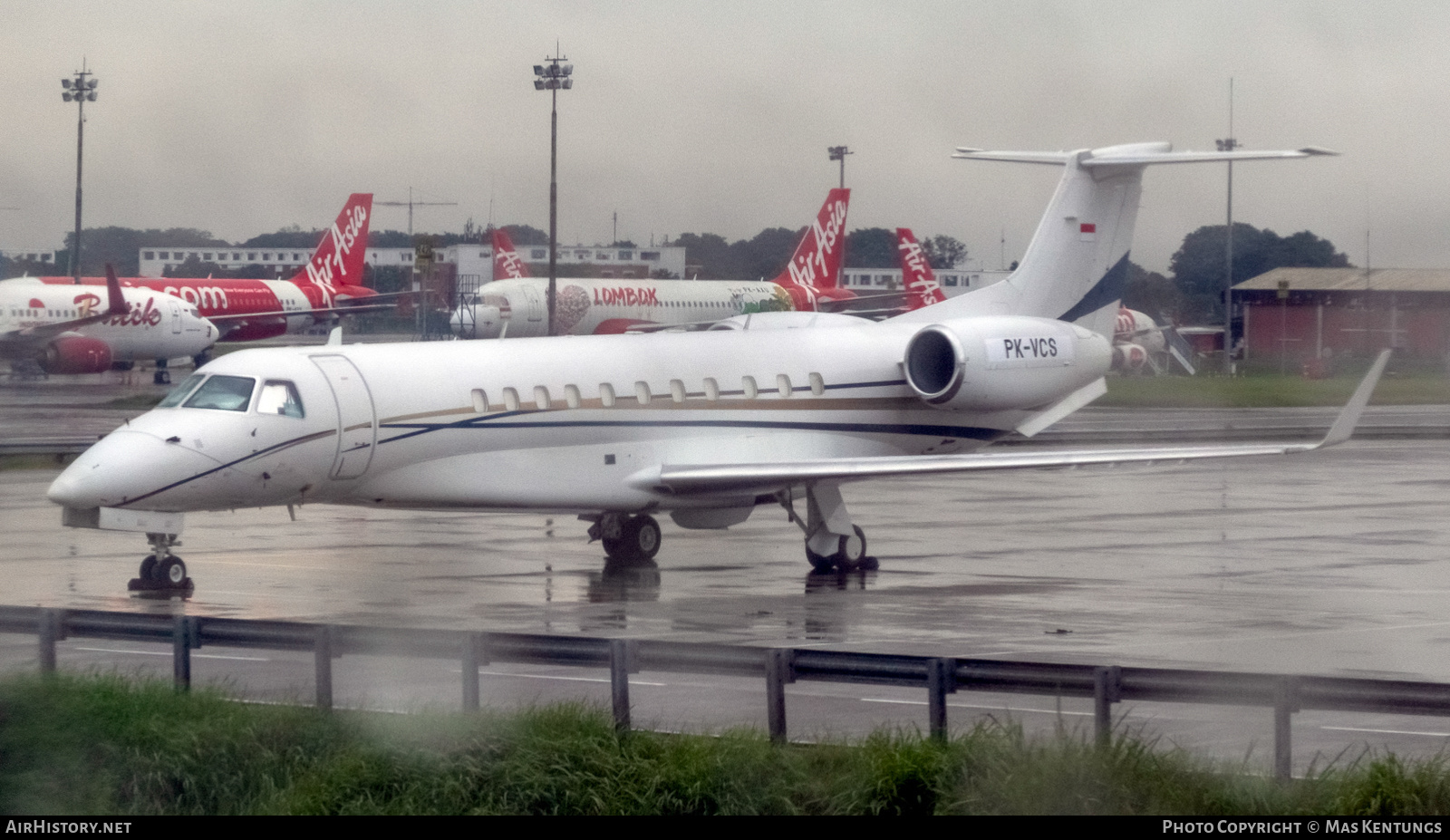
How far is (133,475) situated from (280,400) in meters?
1.79

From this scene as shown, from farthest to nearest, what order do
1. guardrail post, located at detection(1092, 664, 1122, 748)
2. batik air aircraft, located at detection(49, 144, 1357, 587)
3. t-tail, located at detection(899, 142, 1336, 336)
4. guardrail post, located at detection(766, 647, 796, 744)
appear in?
1. t-tail, located at detection(899, 142, 1336, 336)
2. batik air aircraft, located at detection(49, 144, 1357, 587)
3. guardrail post, located at detection(766, 647, 796, 744)
4. guardrail post, located at detection(1092, 664, 1122, 748)

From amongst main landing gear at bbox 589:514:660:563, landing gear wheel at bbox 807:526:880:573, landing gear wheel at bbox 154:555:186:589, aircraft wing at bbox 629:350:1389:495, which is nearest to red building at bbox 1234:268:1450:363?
aircraft wing at bbox 629:350:1389:495

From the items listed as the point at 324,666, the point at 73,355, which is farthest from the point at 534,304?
the point at 324,666

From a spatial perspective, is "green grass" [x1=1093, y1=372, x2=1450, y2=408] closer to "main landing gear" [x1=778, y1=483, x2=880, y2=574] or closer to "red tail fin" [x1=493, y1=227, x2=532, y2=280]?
"red tail fin" [x1=493, y1=227, x2=532, y2=280]

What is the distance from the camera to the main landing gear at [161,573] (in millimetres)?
20656

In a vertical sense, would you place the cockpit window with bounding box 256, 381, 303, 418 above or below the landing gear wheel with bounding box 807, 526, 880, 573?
above

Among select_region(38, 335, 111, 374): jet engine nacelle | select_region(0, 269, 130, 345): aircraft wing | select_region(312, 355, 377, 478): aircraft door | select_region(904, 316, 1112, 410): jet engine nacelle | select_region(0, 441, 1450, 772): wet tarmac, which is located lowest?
select_region(0, 441, 1450, 772): wet tarmac

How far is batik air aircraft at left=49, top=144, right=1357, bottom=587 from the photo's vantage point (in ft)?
67.4

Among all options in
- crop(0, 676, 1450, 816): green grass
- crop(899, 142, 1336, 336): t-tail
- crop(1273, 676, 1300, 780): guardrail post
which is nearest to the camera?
crop(0, 676, 1450, 816): green grass

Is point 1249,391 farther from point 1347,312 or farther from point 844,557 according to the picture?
point 844,557

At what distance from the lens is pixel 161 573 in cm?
2075

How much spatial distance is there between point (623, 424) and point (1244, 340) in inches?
1776

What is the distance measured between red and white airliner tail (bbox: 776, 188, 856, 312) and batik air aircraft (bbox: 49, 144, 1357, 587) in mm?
51627

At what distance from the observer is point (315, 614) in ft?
63.2
